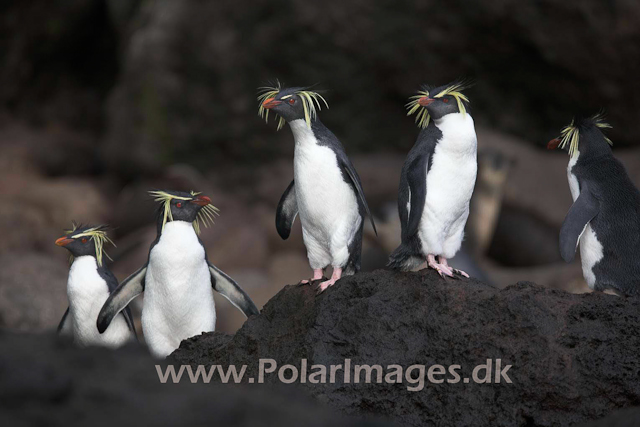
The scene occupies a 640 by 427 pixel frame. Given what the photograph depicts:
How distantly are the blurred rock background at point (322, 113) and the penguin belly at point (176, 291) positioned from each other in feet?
14.3

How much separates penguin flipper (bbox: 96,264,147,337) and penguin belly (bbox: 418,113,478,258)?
1640mm

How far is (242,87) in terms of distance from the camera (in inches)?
415

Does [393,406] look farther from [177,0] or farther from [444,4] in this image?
[177,0]

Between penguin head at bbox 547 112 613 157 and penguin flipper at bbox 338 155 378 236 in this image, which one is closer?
penguin flipper at bbox 338 155 378 236

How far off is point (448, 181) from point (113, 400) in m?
1.96

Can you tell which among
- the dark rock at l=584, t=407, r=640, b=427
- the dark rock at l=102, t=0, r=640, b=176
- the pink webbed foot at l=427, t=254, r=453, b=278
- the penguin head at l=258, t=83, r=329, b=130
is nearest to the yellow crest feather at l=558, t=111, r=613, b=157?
the pink webbed foot at l=427, t=254, r=453, b=278

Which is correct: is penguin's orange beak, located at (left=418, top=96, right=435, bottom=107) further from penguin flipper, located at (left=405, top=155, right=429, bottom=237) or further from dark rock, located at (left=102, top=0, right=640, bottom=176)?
dark rock, located at (left=102, top=0, right=640, bottom=176)

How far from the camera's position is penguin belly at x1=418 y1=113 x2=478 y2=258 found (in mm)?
3469

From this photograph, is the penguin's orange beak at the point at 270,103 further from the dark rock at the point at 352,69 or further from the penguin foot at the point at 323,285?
the dark rock at the point at 352,69

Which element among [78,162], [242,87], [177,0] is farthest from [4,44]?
[242,87]

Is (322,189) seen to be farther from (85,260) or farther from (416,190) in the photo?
(85,260)

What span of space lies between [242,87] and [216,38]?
72 cm

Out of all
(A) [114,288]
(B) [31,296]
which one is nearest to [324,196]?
(A) [114,288]

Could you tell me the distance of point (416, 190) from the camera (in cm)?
346
